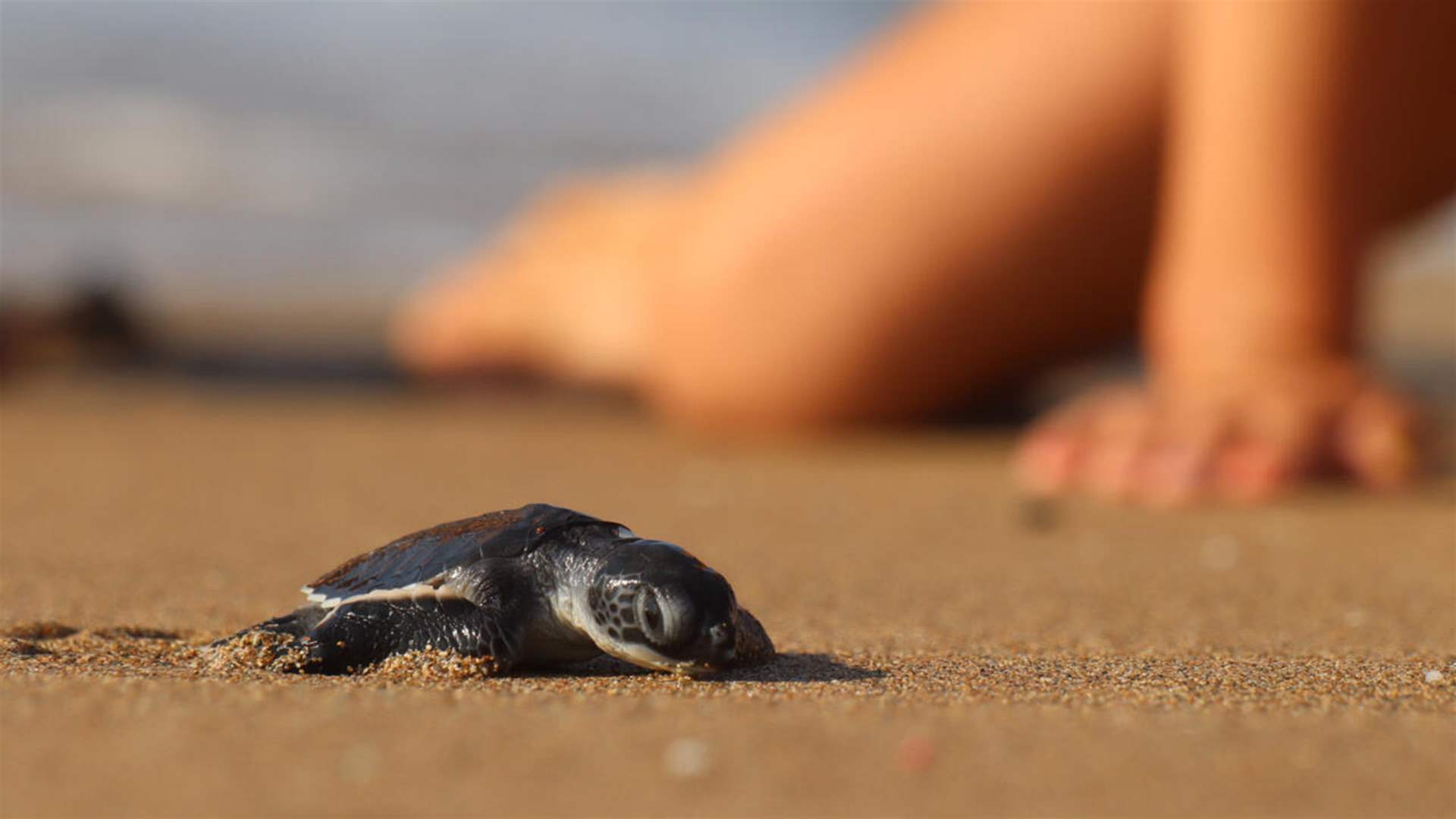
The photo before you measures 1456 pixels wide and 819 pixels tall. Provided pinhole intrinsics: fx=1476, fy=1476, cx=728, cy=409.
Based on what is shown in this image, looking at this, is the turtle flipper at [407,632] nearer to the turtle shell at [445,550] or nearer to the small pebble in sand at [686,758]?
the turtle shell at [445,550]

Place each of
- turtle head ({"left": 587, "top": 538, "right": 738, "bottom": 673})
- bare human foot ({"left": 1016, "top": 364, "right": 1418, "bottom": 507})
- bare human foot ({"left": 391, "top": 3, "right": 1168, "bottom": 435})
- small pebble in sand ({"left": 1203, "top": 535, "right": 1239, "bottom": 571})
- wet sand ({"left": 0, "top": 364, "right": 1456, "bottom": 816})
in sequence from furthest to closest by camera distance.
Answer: bare human foot ({"left": 391, "top": 3, "right": 1168, "bottom": 435}) → bare human foot ({"left": 1016, "top": 364, "right": 1418, "bottom": 507}) → small pebble in sand ({"left": 1203, "top": 535, "right": 1239, "bottom": 571}) → turtle head ({"left": 587, "top": 538, "right": 738, "bottom": 673}) → wet sand ({"left": 0, "top": 364, "right": 1456, "bottom": 816})

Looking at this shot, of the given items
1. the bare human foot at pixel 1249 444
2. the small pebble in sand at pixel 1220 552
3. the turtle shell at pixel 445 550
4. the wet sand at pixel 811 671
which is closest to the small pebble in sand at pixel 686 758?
the wet sand at pixel 811 671

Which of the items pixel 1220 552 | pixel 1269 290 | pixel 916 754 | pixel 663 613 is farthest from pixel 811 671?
pixel 1269 290

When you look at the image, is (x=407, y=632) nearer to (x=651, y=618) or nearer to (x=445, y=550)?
(x=445, y=550)

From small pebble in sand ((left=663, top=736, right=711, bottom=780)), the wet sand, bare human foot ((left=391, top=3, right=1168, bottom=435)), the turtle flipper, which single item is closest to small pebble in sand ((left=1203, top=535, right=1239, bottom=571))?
the wet sand

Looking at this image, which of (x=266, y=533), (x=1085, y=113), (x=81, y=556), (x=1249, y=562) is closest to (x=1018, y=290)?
(x=1085, y=113)

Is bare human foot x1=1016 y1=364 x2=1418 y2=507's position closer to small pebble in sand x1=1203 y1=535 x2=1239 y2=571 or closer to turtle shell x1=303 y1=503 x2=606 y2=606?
small pebble in sand x1=1203 y1=535 x2=1239 y2=571
